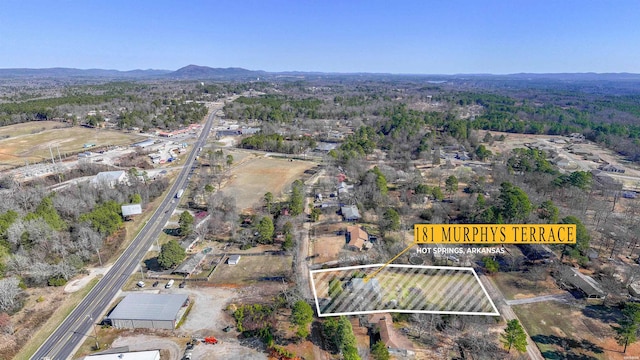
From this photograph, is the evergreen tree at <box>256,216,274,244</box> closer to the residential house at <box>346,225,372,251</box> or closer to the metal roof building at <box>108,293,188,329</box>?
the residential house at <box>346,225,372,251</box>

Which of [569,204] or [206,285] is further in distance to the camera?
[569,204]

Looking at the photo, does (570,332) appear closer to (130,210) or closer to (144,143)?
(130,210)

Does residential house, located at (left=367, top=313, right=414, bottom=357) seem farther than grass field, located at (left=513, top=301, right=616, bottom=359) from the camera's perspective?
No

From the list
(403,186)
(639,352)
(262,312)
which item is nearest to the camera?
(639,352)

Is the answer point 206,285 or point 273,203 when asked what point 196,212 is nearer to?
point 273,203

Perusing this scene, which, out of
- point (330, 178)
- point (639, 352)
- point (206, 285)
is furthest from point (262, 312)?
point (330, 178)

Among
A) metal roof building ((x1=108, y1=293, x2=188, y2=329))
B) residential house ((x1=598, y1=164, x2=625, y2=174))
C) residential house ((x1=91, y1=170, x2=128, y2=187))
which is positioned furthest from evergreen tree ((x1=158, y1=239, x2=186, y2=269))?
residential house ((x1=598, y1=164, x2=625, y2=174))
